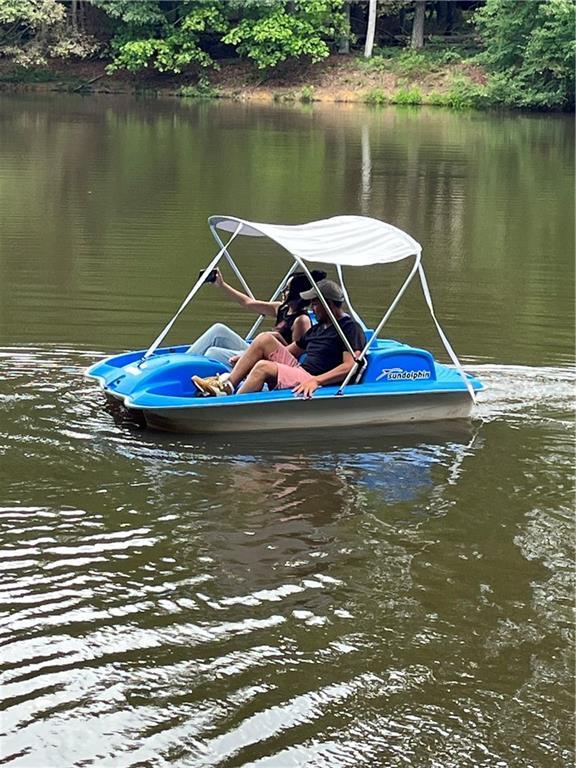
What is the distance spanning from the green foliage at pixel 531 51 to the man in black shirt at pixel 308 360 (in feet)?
128

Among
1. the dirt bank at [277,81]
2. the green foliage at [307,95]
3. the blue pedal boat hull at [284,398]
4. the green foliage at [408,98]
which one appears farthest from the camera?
the green foliage at [307,95]

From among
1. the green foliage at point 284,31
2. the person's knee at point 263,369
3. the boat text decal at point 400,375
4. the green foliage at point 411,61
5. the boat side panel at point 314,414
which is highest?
the green foliage at point 284,31

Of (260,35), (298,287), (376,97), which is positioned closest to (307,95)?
(376,97)

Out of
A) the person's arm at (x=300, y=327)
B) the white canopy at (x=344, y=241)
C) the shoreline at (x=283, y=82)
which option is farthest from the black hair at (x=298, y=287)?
the shoreline at (x=283, y=82)

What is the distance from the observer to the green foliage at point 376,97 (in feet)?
163

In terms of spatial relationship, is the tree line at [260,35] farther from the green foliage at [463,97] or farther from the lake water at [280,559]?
the lake water at [280,559]

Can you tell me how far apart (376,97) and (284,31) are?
246 inches

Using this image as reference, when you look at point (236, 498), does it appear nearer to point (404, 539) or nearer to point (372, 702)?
point (404, 539)

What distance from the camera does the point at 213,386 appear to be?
8828 millimetres

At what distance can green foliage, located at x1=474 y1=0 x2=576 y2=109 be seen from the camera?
45094 millimetres

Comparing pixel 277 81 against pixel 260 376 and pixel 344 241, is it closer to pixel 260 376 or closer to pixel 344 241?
pixel 344 241

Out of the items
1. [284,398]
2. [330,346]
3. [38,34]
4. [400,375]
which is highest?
[38,34]

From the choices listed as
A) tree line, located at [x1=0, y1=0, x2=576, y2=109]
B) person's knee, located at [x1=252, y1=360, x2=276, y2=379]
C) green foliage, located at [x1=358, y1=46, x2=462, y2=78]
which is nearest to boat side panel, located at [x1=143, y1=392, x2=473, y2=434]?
person's knee, located at [x1=252, y1=360, x2=276, y2=379]

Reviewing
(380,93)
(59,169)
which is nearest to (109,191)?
(59,169)
